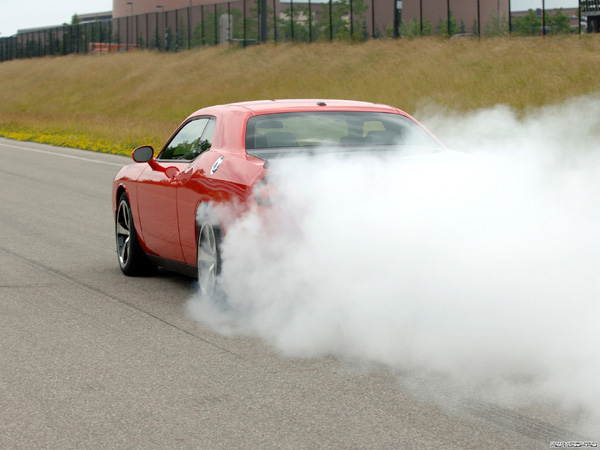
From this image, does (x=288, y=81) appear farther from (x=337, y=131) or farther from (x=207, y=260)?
(x=207, y=260)

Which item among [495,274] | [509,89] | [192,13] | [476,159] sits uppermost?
[192,13]

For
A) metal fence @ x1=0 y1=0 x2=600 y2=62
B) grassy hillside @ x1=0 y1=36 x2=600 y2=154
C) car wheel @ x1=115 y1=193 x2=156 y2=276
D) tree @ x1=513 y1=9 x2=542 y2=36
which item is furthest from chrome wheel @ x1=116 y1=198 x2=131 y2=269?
tree @ x1=513 y1=9 x2=542 y2=36

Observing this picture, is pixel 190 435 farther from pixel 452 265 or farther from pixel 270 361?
pixel 452 265

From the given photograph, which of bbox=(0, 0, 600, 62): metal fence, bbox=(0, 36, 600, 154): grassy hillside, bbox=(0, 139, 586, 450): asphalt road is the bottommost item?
bbox=(0, 139, 586, 450): asphalt road

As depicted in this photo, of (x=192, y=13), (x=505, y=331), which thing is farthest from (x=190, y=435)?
(x=192, y=13)

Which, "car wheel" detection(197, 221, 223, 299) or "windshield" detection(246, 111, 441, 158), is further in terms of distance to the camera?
"windshield" detection(246, 111, 441, 158)

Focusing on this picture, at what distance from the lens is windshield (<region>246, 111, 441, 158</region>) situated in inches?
286

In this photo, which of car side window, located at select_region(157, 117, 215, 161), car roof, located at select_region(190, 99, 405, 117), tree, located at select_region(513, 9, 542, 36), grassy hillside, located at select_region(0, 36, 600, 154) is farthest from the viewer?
tree, located at select_region(513, 9, 542, 36)

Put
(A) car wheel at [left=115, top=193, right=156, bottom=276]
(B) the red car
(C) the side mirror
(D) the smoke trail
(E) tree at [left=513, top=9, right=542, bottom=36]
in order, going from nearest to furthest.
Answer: (D) the smoke trail < (B) the red car < (C) the side mirror < (A) car wheel at [left=115, top=193, right=156, bottom=276] < (E) tree at [left=513, top=9, right=542, bottom=36]

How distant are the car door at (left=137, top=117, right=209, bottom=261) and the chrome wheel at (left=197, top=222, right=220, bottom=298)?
48 cm

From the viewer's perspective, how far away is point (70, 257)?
9.84m

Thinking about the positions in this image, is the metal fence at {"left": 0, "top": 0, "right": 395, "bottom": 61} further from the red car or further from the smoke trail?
the smoke trail

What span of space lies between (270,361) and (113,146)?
2266cm

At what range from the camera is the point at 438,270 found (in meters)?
5.73
